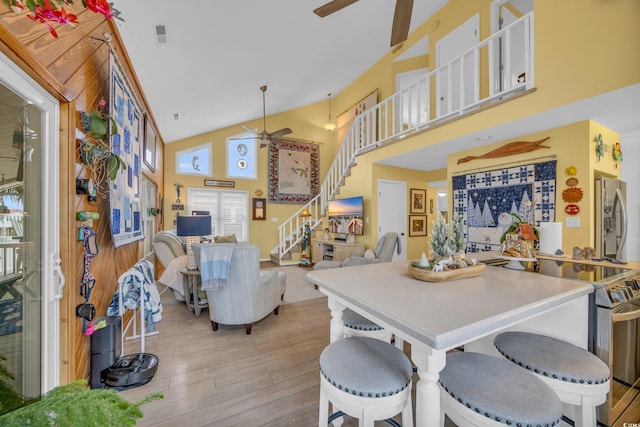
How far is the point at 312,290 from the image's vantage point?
4.31 m

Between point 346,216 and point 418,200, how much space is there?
69.7 inches

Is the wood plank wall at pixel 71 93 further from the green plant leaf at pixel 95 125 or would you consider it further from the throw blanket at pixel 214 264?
the throw blanket at pixel 214 264

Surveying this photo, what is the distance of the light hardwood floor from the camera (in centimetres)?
161

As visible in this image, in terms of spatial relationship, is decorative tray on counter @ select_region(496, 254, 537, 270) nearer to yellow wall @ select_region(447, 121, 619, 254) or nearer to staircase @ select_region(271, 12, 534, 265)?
yellow wall @ select_region(447, 121, 619, 254)

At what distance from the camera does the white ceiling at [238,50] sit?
243cm

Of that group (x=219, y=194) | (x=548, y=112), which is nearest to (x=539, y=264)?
(x=548, y=112)

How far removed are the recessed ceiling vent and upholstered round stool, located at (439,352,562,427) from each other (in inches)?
135

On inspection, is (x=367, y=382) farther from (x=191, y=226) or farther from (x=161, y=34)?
(x=191, y=226)

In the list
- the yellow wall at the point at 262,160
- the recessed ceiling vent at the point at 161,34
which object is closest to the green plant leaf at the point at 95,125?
the recessed ceiling vent at the point at 161,34

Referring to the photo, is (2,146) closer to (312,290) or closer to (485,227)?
(312,290)

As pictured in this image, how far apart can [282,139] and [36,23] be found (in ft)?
20.6

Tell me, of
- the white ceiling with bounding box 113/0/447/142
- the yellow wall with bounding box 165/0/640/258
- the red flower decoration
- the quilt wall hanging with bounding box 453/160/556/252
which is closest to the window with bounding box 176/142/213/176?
the white ceiling with bounding box 113/0/447/142

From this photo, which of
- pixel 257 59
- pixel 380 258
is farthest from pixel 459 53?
pixel 380 258

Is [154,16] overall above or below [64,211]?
above
